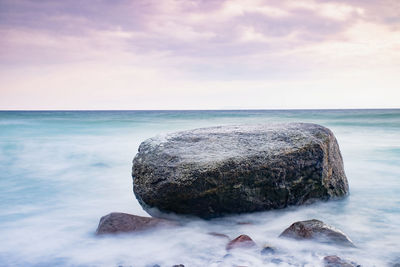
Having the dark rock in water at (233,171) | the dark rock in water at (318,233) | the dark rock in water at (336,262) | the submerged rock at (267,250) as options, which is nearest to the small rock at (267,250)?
the submerged rock at (267,250)

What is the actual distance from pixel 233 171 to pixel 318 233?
2.94 ft

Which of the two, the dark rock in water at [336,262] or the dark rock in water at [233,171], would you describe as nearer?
the dark rock in water at [336,262]

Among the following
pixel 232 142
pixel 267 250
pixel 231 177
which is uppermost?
pixel 232 142

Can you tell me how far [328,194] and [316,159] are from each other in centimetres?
50

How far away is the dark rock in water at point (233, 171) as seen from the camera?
3.29m

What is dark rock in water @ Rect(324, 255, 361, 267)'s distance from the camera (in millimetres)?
2482

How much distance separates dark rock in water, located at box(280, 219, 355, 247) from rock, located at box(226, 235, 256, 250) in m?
0.34

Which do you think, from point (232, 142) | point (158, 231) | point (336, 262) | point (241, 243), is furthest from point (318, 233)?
point (158, 231)

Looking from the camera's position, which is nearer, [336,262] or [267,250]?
[336,262]

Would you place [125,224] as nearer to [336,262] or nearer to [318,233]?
[318,233]

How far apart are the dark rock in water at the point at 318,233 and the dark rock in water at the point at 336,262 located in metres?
0.28

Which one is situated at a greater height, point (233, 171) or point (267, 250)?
point (233, 171)

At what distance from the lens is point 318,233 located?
2916 millimetres

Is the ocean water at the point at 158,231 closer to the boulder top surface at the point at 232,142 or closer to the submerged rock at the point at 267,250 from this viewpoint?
the submerged rock at the point at 267,250
